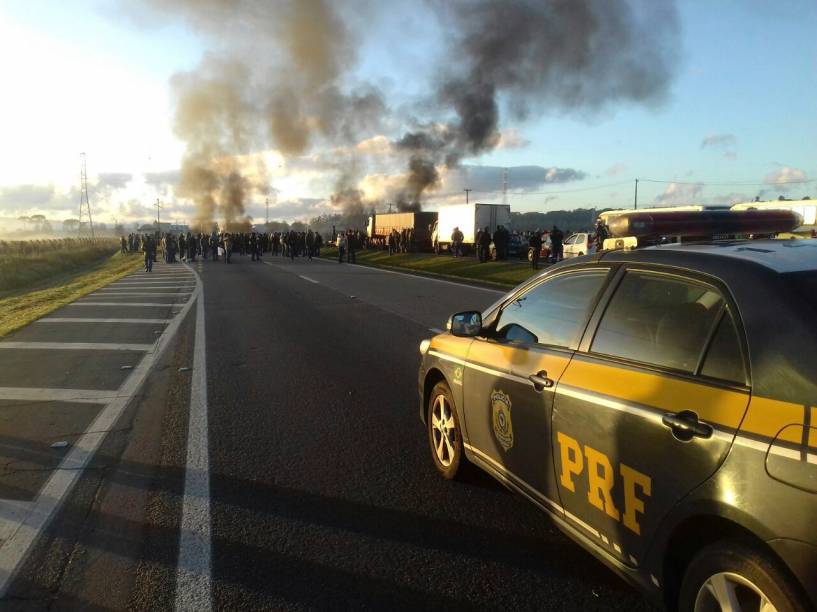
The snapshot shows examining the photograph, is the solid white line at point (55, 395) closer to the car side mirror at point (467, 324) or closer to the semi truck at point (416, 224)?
the car side mirror at point (467, 324)

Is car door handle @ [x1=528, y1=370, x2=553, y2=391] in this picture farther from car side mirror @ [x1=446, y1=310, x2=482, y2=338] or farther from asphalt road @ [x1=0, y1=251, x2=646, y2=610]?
asphalt road @ [x1=0, y1=251, x2=646, y2=610]

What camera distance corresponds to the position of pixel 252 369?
7.75 metres

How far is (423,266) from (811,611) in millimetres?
27910

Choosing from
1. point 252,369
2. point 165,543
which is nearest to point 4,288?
point 252,369

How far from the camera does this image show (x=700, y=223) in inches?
157

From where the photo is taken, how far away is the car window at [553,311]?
10.1ft

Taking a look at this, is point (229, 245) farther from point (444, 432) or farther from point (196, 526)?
point (196, 526)

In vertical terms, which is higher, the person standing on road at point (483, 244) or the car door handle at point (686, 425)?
the car door handle at point (686, 425)

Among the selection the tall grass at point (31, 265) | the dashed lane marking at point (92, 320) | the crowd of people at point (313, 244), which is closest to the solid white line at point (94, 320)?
the dashed lane marking at point (92, 320)

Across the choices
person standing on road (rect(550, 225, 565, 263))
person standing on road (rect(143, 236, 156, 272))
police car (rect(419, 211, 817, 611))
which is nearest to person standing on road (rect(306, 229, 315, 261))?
person standing on road (rect(143, 236, 156, 272))

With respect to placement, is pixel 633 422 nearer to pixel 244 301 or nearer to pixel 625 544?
pixel 625 544

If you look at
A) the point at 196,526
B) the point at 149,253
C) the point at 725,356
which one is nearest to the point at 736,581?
the point at 725,356

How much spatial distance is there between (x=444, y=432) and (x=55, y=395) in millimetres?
4343

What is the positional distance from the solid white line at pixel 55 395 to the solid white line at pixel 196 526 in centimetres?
104
